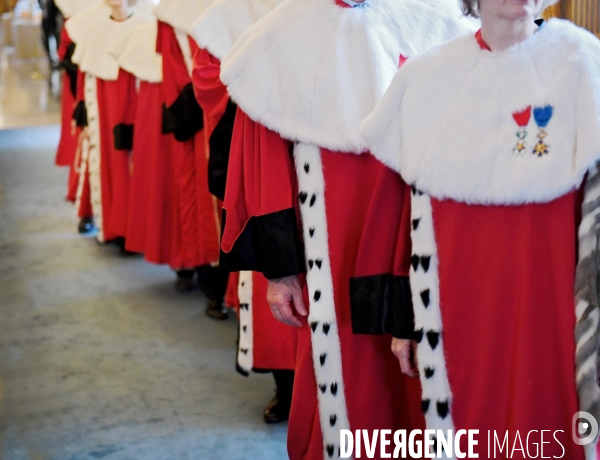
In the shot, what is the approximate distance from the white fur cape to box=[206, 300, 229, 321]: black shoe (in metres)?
2.46

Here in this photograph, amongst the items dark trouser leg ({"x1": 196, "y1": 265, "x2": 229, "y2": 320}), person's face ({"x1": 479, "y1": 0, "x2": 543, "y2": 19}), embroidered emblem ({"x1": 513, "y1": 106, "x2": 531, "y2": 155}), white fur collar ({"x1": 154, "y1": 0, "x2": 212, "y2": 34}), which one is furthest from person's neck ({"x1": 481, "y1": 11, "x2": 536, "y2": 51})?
dark trouser leg ({"x1": 196, "y1": 265, "x2": 229, "y2": 320})

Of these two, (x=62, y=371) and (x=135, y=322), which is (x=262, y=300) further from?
(x=135, y=322)

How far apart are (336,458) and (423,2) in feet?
4.14

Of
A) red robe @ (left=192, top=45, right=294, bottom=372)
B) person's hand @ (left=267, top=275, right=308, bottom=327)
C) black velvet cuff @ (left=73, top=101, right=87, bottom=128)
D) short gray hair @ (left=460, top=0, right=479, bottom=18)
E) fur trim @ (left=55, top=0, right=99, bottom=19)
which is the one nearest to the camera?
short gray hair @ (left=460, top=0, right=479, bottom=18)

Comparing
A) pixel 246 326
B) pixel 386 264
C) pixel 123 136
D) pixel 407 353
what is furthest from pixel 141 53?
pixel 407 353

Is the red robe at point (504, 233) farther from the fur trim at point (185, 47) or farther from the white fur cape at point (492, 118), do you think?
the fur trim at point (185, 47)

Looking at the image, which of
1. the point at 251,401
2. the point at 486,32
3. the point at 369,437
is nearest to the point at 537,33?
the point at 486,32

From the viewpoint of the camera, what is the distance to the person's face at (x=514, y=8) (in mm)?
1544

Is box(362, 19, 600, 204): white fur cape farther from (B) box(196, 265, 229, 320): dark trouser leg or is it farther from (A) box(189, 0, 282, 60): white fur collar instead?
(B) box(196, 265, 229, 320): dark trouser leg

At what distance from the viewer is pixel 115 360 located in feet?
11.7

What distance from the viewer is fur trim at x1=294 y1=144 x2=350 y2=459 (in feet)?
6.70

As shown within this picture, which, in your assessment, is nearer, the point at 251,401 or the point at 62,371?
the point at 251,401

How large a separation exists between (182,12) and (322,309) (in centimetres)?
211

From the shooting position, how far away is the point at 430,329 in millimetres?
1727
